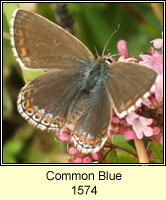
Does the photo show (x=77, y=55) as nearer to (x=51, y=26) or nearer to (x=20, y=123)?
(x=51, y=26)

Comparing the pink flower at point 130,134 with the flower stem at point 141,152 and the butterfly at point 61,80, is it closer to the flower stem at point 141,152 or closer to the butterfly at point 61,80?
the flower stem at point 141,152

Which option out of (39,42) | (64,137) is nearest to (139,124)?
(64,137)

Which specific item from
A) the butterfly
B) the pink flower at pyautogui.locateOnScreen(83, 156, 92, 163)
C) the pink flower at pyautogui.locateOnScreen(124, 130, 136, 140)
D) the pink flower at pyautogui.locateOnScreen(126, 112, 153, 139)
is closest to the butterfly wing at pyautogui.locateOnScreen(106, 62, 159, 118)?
the butterfly

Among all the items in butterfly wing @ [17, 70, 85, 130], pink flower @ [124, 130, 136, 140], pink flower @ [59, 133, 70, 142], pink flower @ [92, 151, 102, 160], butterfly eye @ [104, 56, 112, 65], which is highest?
butterfly eye @ [104, 56, 112, 65]

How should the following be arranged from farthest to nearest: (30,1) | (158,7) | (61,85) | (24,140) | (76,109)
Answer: (24,140) → (30,1) → (158,7) → (61,85) → (76,109)

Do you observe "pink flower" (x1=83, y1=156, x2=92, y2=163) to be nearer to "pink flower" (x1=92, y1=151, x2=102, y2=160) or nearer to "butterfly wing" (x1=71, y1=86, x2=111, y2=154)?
"pink flower" (x1=92, y1=151, x2=102, y2=160)

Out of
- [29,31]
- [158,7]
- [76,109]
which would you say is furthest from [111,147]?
[158,7]

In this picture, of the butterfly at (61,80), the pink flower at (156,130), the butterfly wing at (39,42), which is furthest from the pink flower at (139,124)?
the butterfly wing at (39,42)

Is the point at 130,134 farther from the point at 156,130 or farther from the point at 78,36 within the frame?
the point at 78,36
